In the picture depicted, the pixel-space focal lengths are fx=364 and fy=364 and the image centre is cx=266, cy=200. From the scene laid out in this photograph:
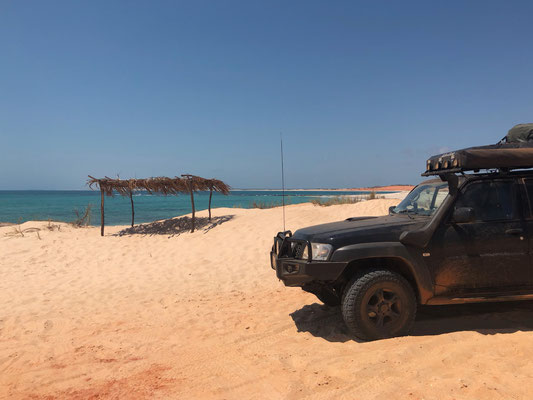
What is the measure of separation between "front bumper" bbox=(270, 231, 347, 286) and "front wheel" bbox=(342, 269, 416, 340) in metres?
0.29

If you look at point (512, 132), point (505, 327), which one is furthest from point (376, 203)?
point (505, 327)

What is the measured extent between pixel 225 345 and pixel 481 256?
314 cm

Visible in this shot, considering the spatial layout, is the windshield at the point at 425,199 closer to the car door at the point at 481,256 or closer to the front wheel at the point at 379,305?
the car door at the point at 481,256

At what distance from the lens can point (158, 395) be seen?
3.26 metres

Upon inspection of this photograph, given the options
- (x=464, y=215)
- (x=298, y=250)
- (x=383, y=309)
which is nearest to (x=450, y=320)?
(x=383, y=309)

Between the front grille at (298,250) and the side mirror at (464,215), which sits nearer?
the side mirror at (464,215)

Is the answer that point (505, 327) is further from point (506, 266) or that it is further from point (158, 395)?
point (158, 395)

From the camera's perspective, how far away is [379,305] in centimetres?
402

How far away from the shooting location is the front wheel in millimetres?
3936

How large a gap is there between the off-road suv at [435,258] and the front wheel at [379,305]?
1cm

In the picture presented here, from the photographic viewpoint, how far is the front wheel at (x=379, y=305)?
12.9 ft

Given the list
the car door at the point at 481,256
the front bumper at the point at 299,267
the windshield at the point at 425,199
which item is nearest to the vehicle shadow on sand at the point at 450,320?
the car door at the point at 481,256

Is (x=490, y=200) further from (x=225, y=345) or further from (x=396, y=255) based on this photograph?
(x=225, y=345)

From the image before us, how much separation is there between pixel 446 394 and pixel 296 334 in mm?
2158
